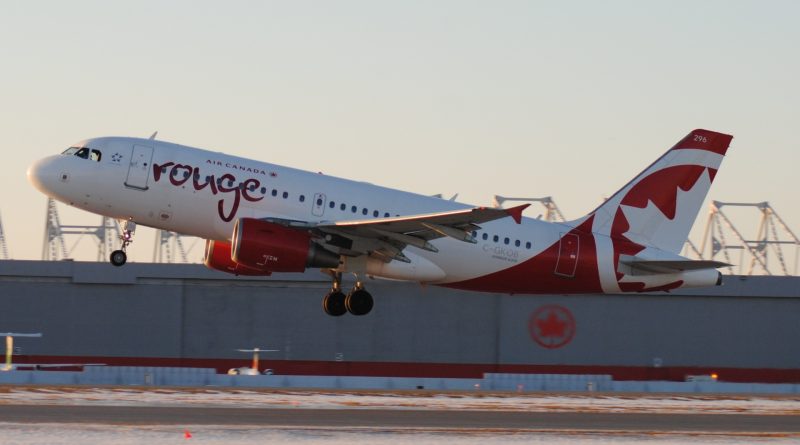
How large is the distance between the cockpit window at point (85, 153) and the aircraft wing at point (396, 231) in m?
6.18

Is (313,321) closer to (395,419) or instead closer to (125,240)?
(125,240)

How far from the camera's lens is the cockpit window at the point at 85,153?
42.6 meters

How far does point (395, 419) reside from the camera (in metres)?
37.9

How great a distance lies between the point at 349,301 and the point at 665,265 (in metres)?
11.7

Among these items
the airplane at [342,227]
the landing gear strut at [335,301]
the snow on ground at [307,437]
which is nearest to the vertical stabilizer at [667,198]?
the airplane at [342,227]

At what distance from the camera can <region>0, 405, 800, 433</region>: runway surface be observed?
35719 millimetres

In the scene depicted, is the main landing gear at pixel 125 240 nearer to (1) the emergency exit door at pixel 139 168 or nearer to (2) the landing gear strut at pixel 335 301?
(1) the emergency exit door at pixel 139 168

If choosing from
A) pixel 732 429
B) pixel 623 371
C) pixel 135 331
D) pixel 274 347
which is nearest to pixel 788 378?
pixel 623 371

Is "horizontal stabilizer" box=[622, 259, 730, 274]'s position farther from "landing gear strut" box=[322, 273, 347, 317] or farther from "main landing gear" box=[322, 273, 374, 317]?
"landing gear strut" box=[322, 273, 347, 317]

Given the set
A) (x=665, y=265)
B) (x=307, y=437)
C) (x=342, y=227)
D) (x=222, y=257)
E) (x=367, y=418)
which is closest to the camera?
(x=307, y=437)

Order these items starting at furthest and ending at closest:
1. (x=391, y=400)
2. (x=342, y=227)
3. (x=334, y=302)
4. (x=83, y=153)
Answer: (x=334, y=302)
(x=391, y=400)
(x=83, y=153)
(x=342, y=227)

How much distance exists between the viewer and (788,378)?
85.1 metres

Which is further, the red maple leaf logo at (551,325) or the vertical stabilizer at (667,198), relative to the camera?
the red maple leaf logo at (551,325)

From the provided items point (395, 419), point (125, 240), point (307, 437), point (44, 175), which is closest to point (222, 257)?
point (125, 240)
